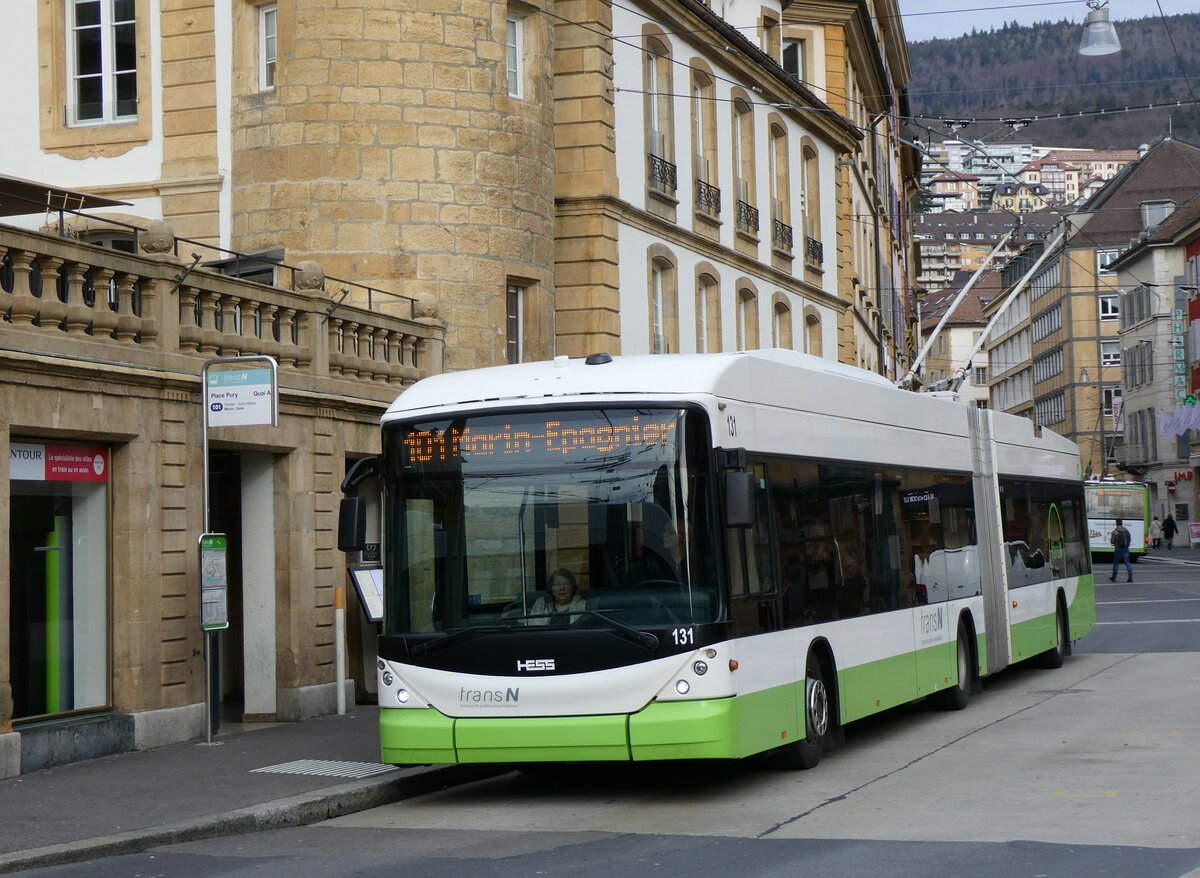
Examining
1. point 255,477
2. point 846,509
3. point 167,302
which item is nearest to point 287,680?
point 255,477

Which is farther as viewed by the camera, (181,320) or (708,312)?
(708,312)

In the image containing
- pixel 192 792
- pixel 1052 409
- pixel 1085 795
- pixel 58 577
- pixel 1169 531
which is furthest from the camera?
pixel 1052 409

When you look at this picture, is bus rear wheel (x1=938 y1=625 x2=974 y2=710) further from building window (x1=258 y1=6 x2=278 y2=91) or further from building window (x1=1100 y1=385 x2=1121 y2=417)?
building window (x1=1100 y1=385 x2=1121 y2=417)

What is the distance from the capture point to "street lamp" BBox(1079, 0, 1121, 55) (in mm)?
27328

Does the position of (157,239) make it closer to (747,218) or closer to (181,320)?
(181,320)

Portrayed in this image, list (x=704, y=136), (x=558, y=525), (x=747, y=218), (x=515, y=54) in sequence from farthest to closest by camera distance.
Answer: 1. (x=747, y=218)
2. (x=704, y=136)
3. (x=515, y=54)
4. (x=558, y=525)

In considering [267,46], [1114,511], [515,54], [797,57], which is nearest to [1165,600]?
[797,57]

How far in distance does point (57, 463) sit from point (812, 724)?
635cm

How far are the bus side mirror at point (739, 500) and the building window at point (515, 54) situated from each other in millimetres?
13255

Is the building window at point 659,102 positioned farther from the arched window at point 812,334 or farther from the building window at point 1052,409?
the building window at point 1052,409

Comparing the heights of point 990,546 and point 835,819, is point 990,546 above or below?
above

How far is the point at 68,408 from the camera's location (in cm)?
Answer: 1470

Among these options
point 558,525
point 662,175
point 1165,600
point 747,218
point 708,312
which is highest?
point 747,218

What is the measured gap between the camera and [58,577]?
49.7 feet
